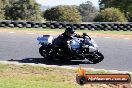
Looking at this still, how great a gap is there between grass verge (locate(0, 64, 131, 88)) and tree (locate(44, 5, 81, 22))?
2535cm

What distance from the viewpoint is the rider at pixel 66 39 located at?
530 inches

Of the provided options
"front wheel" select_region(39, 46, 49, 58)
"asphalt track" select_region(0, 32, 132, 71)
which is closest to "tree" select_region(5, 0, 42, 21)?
"asphalt track" select_region(0, 32, 132, 71)

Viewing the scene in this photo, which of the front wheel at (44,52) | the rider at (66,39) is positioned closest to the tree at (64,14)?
the front wheel at (44,52)

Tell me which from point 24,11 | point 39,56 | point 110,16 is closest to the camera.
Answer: point 39,56

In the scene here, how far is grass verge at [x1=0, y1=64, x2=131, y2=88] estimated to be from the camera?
943 centimetres

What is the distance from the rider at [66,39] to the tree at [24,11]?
3941 cm

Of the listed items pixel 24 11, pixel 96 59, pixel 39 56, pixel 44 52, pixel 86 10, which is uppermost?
pixel 44 52

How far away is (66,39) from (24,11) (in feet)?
133

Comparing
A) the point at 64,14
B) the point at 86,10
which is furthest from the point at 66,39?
the point at 86,10

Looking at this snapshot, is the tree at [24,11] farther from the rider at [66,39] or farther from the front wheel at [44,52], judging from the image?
the rider at [66,39]

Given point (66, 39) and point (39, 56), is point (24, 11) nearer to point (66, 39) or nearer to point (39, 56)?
point (39, 56)

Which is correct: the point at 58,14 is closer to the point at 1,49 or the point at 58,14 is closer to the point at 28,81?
the point at 1,49

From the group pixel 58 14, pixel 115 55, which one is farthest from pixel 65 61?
pixel 58 14

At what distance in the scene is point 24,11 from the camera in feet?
176
